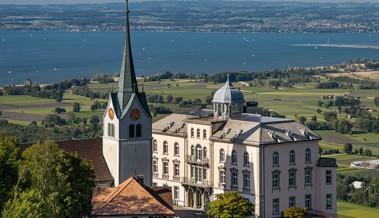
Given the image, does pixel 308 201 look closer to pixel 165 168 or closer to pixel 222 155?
pixel 222 155

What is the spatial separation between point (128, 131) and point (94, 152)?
309 cm

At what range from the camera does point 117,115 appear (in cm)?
7069

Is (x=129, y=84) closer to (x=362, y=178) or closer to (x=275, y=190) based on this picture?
(x=275, y=190)

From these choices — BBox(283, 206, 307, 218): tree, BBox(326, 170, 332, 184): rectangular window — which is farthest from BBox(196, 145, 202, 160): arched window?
BBox(326, 170, 332, 184): rectangular window

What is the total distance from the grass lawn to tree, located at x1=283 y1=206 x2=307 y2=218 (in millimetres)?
17201

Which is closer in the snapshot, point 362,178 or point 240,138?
point 240,138

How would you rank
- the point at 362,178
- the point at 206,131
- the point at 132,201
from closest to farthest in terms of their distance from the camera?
the point at 132,201 < the point at 206,131 < the point at 362,178

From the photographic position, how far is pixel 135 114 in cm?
7081

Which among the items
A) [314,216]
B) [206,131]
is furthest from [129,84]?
[314,216]

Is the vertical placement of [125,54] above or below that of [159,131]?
above

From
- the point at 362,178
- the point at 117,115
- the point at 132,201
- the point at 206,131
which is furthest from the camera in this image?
the point at 362,178

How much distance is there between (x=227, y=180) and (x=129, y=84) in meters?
8.40

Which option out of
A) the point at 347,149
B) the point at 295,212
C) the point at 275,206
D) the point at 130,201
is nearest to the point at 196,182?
the point at 275,206

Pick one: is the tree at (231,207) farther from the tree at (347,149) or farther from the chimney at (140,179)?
the tree at (347,149)
